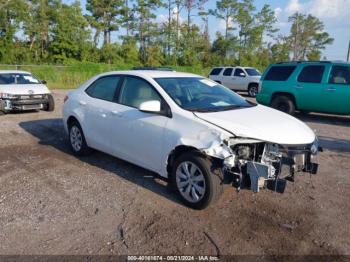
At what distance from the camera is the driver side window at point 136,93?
4824 millimetres

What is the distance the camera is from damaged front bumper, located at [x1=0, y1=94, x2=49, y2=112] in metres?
10.8

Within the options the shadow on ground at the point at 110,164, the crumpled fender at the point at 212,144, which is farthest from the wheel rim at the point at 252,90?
the crumpled fender at the point at 212,144

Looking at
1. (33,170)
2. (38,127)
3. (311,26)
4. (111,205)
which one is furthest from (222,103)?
(311,26)

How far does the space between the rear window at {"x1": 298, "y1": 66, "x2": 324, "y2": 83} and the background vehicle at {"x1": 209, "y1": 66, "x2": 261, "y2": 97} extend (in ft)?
27.8

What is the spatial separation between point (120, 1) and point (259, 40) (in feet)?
65.0

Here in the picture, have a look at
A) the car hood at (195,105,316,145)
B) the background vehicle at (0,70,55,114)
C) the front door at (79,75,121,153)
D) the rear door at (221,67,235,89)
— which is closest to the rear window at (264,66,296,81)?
the car hood at (195,105,316,145)

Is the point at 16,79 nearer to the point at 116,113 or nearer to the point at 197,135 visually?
the point at 116,113

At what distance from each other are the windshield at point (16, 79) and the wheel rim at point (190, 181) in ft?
30.5

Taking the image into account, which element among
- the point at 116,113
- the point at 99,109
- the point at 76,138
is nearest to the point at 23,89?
the point at 76,138

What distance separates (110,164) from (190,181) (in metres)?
2.13

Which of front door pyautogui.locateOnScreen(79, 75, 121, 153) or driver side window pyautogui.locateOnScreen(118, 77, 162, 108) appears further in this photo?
front door pyautogui.locateOnScreen(79, 75, 121, 153)

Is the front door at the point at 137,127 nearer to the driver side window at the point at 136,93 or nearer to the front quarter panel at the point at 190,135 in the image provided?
the driver side window at the point at 136,93

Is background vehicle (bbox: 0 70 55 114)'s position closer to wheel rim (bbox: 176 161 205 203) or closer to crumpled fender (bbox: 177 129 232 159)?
wheel rim (bbox: 176 161 205 203)

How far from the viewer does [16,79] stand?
460 inches
